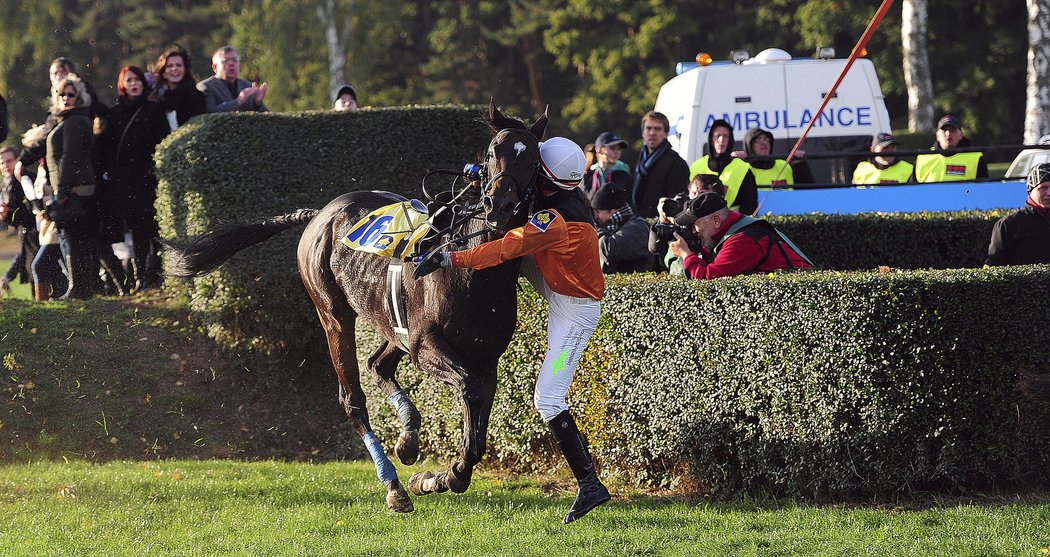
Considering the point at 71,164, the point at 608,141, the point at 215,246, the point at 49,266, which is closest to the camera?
the point at 215,246

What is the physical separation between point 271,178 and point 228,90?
6.99ft

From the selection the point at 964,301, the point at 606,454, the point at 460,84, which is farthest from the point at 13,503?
the point at 460,84

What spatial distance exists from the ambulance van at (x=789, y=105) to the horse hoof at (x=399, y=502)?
7.09 m

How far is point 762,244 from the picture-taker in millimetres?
8117

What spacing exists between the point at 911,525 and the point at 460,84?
36.2 m

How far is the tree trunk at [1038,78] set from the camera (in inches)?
794

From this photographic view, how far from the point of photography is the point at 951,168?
41.9 feet

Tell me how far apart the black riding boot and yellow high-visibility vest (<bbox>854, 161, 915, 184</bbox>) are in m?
7.33

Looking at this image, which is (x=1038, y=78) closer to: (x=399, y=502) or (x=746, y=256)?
(x=746, y=256)

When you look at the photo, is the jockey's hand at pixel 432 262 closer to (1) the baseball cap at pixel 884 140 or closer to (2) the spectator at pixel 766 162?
(2) the spectator at pixel 766 162

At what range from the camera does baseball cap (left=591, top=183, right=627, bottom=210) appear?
952 centimetres

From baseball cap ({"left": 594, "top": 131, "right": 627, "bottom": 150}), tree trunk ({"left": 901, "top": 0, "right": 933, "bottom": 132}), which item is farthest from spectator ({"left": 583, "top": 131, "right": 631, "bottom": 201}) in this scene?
tree trunk ({"left": 901, "top": 0, "right": 933, "bottom": 132})

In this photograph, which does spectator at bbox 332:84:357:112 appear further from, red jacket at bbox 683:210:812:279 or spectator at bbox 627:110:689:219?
red jacket at bbox 683:210:812:279

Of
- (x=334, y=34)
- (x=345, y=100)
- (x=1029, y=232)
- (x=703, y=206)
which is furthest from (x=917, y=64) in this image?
(x=334, y=34)
